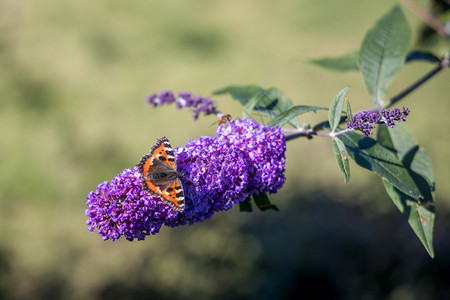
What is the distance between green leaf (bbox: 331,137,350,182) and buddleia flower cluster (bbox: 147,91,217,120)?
2.36ft

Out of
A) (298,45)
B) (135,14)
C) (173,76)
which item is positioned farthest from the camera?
(135,14)

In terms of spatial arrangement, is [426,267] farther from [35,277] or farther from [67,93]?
[67,93]

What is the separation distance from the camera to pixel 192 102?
2404 millimetres

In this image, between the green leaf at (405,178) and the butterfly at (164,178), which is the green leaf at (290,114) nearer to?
the green leaf at (405,178)

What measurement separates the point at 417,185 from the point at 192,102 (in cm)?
114

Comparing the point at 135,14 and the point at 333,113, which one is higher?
the point at 135,14

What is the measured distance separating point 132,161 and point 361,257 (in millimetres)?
2934

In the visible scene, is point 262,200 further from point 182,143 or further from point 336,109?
point 182,143

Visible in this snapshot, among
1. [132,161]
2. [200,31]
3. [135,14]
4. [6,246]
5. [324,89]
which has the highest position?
[135,14]

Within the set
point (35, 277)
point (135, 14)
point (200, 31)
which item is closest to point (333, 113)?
point (35, 277)

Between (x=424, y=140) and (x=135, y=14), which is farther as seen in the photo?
(x=135, y=14)

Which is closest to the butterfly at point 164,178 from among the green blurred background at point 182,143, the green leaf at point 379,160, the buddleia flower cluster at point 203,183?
the buddleia flower cluster at point 203,183

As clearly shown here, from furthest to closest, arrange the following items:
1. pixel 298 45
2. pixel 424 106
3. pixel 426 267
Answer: pixel 298 45 < pixel 424 106 < pixel 426 267

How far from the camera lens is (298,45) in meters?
7.39
